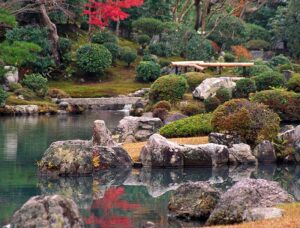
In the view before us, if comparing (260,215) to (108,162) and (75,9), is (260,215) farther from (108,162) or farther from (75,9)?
(75,9)

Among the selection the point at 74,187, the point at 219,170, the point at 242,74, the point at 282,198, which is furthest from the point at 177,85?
the point at 282,198

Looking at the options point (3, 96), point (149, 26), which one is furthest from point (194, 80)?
point (149, 26)

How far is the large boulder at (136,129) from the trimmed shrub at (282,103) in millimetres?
7398

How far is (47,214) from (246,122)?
48.6 feet

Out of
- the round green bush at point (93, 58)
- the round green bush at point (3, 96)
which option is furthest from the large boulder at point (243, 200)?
the round green bush at point (93, 58)

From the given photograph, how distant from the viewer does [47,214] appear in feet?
45.9

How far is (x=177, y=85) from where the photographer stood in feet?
132

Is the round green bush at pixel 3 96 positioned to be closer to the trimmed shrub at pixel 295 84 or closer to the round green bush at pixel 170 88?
the round green bush at pixel 170 88

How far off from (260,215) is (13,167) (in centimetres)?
1127

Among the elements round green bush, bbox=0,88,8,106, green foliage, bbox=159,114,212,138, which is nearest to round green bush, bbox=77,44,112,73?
round green bush, bbox=0,88,8,106

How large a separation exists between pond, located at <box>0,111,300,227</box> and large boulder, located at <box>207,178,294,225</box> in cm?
110

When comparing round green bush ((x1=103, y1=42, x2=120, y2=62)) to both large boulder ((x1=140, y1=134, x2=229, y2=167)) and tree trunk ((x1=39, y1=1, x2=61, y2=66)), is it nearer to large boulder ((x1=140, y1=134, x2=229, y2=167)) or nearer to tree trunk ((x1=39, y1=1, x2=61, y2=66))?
tree trunk ((x1=39, y1=1, x2=61, y2=66))

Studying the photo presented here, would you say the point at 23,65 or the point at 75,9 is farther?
the point at 75,9

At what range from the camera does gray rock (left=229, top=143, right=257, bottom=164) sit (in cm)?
2683
